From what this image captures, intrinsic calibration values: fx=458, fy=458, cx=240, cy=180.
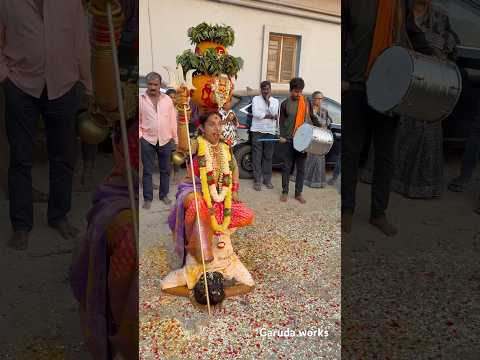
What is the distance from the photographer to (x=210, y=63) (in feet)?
3.53

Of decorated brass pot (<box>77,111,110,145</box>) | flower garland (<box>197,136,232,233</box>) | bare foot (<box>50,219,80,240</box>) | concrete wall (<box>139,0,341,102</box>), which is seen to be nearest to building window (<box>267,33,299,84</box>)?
concrete wall (<box>139,0,341,102</box>)

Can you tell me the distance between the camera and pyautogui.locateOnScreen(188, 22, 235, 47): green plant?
1.02 meters

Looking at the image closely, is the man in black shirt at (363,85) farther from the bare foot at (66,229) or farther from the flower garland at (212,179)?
the bare foot at (66,229)

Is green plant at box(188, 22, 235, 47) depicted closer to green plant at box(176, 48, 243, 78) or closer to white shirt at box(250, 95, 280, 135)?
green plant at box(176, 48, 243, 78)

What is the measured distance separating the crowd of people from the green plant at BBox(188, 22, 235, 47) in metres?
0.12

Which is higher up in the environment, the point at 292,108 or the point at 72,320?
the point at 292,108

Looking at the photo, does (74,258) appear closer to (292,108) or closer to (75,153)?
(75,153)

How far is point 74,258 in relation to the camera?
4.28 feet

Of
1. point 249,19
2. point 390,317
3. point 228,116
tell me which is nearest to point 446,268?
point 390,317

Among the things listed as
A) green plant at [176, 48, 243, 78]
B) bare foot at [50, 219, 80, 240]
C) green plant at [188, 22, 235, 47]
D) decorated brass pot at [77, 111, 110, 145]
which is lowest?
bare foot at [50, 219, 80, 240]

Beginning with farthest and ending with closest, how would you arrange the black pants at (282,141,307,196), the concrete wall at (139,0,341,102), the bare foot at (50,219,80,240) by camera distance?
the bare foot at (50,219,80,240) < the black pants at (282,141,307,196) < the concrete wall at (139,0,341,102)

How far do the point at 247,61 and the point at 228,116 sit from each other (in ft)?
0.49

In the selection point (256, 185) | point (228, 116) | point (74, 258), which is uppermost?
point (228, 116)

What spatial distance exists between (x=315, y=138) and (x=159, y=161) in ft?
1.25
